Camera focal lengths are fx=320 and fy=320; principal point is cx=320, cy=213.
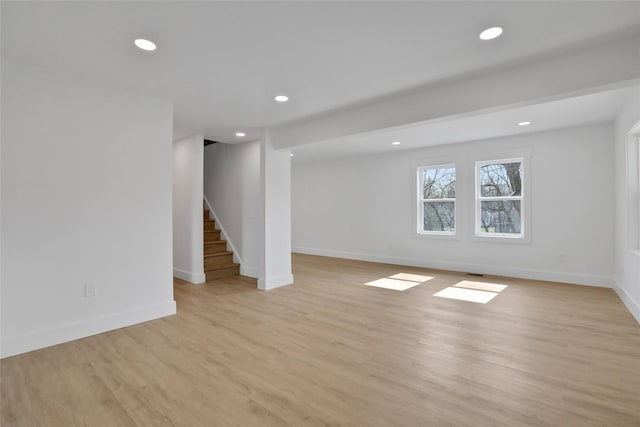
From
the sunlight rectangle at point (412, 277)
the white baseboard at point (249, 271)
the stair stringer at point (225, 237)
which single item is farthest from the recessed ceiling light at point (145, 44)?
the sunlight rectangle at point (412, 277)

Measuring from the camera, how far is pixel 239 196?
5.87m

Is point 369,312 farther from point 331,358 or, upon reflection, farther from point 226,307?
point 226,307

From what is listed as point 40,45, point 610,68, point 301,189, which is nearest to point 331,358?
point 610,68

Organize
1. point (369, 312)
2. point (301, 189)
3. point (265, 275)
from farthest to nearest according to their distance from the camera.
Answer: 1. point (301, 189)
2. point (265, 275)
3. point (369, 312)

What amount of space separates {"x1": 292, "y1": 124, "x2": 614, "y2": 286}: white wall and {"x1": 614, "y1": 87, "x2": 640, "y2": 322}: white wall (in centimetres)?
30

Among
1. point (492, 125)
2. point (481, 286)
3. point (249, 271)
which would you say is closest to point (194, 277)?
point (249, 271)

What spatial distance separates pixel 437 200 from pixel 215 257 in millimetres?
4378

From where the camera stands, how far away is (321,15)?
2.03 metres

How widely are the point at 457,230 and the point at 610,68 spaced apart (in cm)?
395

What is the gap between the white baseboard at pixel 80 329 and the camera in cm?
260

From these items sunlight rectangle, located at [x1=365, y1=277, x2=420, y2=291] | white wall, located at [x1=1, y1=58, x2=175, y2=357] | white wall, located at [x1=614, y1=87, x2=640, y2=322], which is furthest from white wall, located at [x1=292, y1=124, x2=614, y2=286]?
white wall, located at [x1=1, y1=58, x2=175, y2=357]

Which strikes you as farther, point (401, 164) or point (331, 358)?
point (401, 164)

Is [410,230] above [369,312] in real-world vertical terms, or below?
above

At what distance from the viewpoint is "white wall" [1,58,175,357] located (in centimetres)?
263
